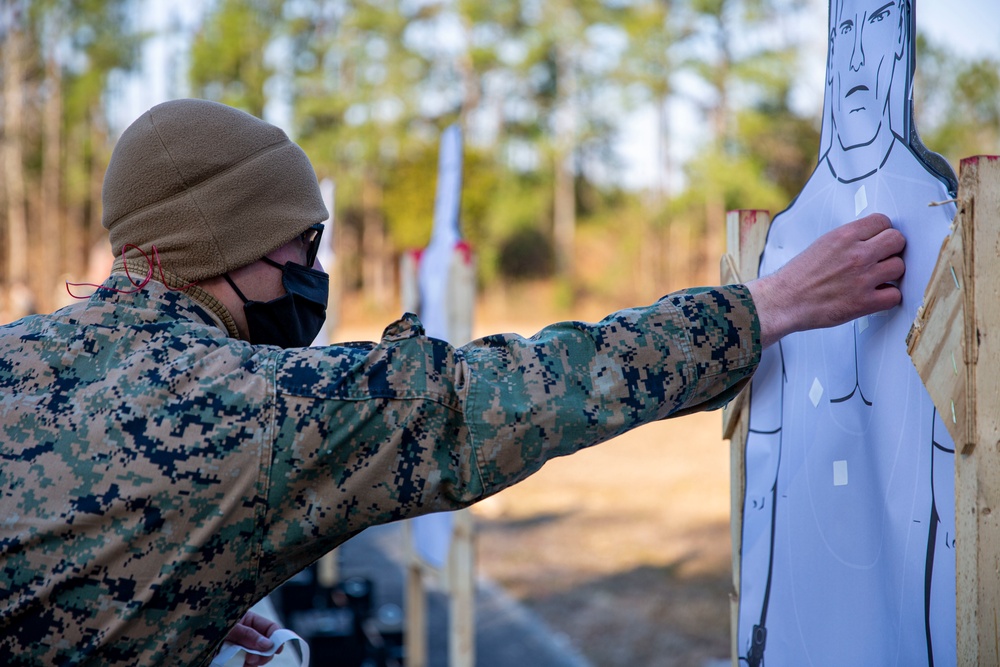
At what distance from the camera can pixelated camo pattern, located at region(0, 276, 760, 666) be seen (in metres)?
1.26

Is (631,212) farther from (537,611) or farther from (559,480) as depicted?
(537,611)

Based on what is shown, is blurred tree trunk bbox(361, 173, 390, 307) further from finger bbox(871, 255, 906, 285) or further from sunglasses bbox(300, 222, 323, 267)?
finger bbox(871, 255, 906, 285)

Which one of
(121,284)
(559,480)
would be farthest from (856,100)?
(559,480)

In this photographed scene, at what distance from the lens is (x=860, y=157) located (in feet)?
4.84

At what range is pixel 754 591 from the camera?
174 cm

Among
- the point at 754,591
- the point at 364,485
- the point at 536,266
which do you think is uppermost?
the point at 536,266

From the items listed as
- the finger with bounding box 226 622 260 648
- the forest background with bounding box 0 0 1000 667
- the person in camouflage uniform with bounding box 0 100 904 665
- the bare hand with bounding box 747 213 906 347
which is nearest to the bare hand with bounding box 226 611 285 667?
the finger with bounding box 226 622 260 648

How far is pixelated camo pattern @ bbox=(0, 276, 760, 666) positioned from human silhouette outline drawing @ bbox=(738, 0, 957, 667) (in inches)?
12.8

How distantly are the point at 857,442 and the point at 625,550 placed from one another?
519 cm

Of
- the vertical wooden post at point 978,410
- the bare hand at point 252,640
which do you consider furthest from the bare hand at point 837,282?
the bare hand at point 252,640

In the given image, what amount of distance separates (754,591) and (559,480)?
7604 millimetres

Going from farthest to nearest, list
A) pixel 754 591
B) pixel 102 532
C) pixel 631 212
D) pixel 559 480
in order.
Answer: pixel 631 212 → pixel 559 480 → pixel 754 591 → pixel 102 532

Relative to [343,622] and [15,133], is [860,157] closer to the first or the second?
[343,622]

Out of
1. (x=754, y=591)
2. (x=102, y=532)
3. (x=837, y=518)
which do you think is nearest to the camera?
(x=102, y=532)
